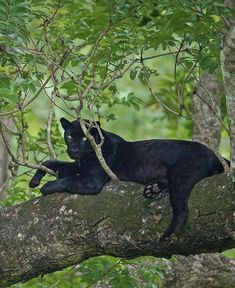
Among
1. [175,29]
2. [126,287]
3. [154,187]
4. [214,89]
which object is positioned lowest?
[126,287]

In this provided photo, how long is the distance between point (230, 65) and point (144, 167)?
57.4 inches

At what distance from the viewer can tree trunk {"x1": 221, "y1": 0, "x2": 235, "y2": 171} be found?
436cm

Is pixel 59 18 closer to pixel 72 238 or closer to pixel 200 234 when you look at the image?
pixel 72 238

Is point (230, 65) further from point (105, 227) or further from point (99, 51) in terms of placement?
point (99, 51)

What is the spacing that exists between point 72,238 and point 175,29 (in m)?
1.58

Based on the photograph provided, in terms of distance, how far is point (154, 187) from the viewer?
4926 millimetres

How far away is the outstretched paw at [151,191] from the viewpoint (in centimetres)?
484

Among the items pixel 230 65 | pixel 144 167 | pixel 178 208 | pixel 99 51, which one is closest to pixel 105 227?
pixel 178 208

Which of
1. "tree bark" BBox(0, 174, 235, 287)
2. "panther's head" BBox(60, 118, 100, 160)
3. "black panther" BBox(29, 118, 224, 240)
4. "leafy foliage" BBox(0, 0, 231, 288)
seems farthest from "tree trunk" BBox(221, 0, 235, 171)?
"panther's head" BBox(60, 118, 100, 160)

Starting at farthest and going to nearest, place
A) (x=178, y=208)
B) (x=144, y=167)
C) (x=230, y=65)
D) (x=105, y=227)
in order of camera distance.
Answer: (x=144, y=167)
(x=105, y=227)
(x=178, y=208)
(x=230, y=65)

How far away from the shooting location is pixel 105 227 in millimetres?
4871

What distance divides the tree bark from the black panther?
0.09 m

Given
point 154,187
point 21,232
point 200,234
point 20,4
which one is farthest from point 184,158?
point 20,4

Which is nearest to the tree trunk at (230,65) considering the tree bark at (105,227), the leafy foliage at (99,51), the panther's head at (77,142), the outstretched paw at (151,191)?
the leafy foliage at (99,51)
